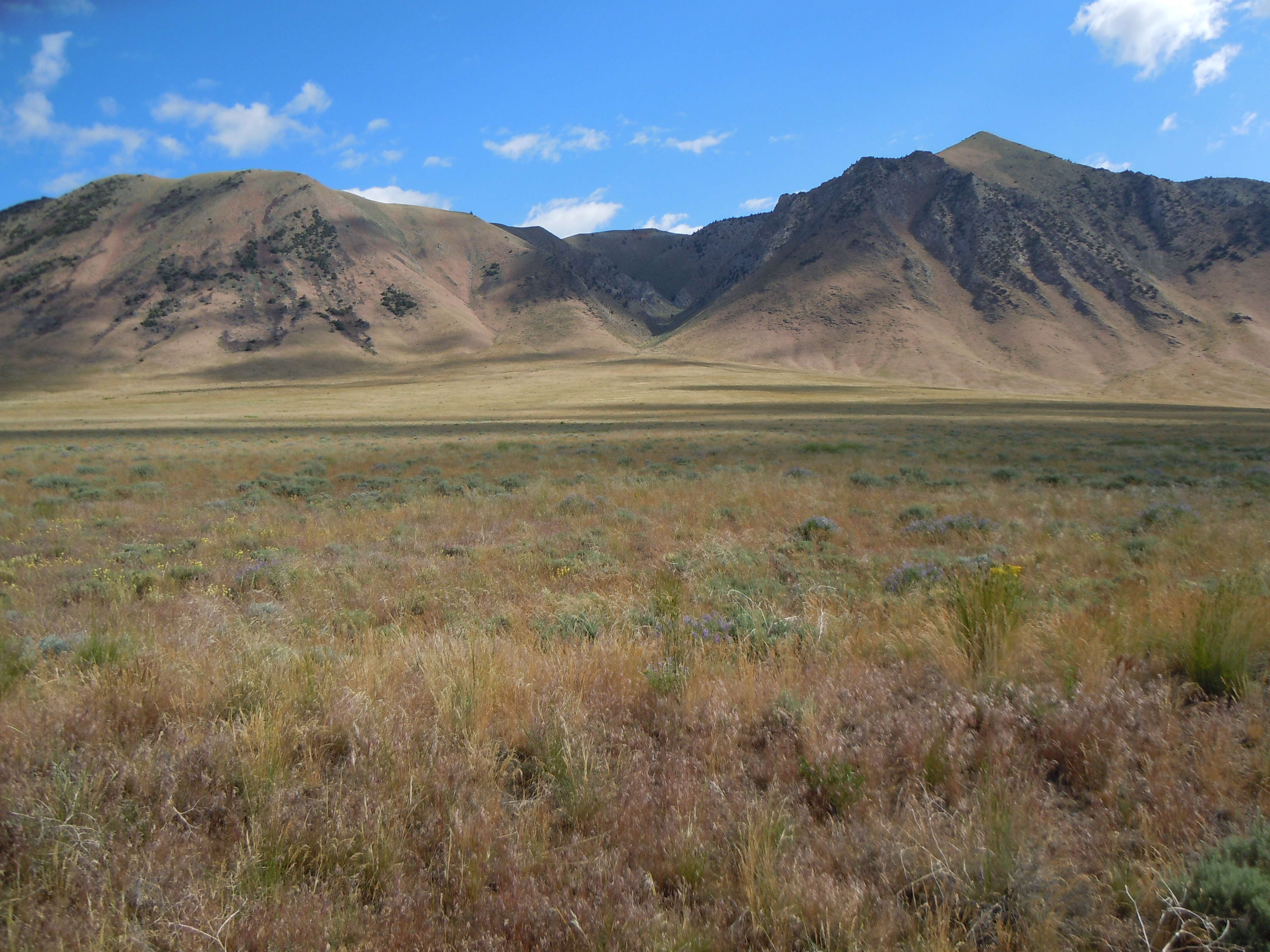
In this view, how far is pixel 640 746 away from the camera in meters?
3.53

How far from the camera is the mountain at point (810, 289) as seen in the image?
113312 millimetres

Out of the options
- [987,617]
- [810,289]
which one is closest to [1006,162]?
[810,289]

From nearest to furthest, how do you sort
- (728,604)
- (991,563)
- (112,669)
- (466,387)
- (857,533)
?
(112,669) < (728,604) < (991,563) < (857,533) < (466,387)

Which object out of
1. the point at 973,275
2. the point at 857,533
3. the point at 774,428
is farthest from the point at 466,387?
the point at 973,275

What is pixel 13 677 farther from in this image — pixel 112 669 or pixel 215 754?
pixel 215 754

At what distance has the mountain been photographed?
113m

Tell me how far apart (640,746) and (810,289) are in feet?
497

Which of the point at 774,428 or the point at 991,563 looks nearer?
the point at 991,563

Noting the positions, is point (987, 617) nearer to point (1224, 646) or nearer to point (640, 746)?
point (1224, 646)

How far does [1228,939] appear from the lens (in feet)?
7.22

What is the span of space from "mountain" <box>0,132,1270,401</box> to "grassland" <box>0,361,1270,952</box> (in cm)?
10764

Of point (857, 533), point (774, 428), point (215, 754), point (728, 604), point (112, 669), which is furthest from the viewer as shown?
point (774, 428)

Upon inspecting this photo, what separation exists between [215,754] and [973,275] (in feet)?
527

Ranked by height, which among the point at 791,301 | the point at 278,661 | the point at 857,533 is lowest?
the point at 857,533
